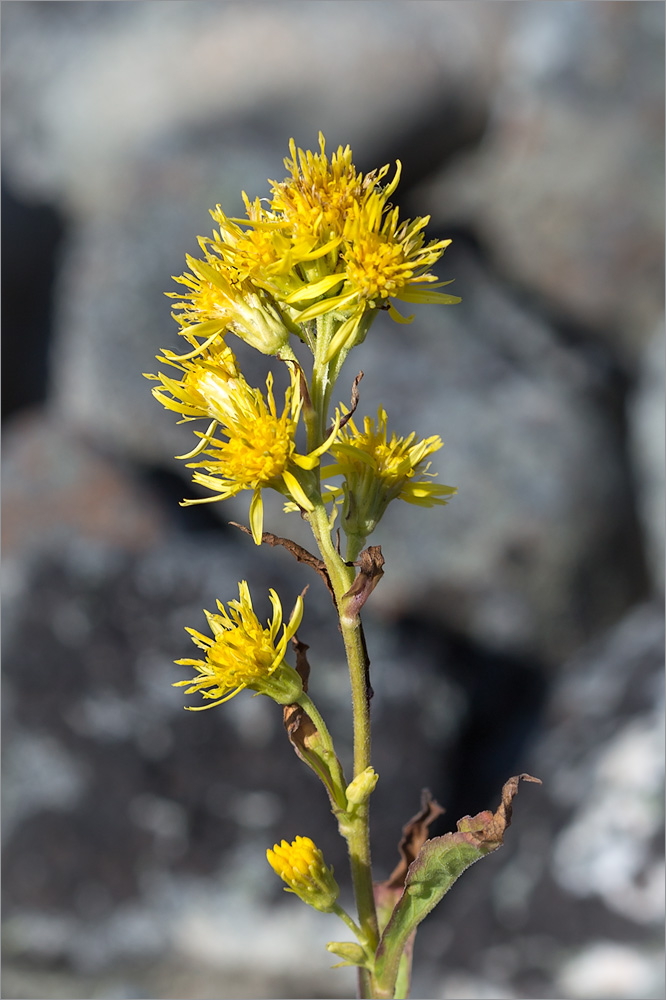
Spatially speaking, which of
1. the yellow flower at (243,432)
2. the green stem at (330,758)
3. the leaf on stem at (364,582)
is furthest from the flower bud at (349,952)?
the yellow flower at (243,432)

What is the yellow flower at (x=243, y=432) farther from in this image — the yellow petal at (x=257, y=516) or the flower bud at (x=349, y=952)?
the flower bud at (x=349, y=952)

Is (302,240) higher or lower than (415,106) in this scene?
lower

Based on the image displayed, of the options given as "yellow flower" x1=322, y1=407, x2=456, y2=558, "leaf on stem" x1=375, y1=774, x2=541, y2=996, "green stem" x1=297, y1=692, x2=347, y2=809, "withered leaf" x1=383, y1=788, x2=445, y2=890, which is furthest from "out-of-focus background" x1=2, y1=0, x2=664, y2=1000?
"yellow flower" x1=322, y1=407, x2=456, y2=558

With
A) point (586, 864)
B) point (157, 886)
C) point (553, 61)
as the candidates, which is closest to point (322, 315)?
point (586, 864)

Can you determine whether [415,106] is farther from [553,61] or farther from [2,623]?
[2,623]

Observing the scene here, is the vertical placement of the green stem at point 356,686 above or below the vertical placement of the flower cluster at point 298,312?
below

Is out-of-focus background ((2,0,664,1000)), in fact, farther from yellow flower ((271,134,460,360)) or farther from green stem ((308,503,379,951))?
yellow flower ((271,134,460,360))
